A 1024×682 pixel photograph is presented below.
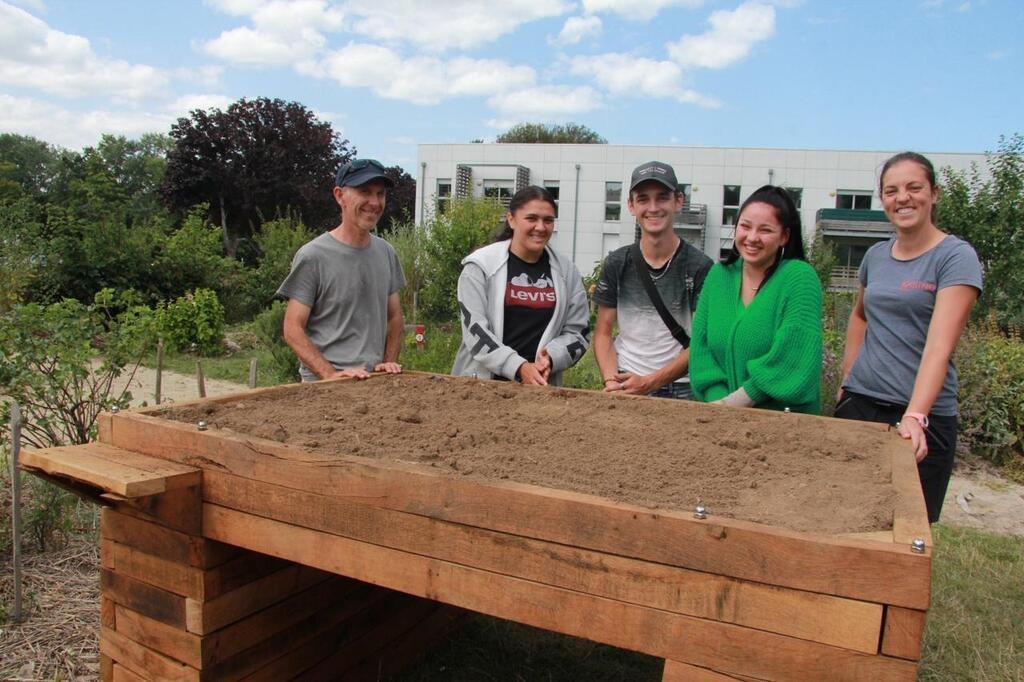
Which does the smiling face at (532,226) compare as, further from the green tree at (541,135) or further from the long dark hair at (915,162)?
the green tree at (541,135)

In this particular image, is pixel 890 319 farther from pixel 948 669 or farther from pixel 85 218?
pixel 85 218

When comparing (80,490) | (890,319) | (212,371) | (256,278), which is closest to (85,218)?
(256,278)

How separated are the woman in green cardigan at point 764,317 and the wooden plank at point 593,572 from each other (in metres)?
1.35

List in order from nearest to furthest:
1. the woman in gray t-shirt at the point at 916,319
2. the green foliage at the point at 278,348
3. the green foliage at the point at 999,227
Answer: the woman in gray t-shirt at the point at 916,319
the green foliage at the point at 278,348
the green foliage at the point at 999,227

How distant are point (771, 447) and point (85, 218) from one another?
14.4 metres

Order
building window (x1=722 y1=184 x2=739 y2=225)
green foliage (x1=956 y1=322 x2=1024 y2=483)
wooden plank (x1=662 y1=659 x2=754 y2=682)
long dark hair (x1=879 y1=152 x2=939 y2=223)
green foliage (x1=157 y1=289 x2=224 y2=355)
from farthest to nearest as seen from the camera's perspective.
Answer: building window (x1=722 y1=184 x2=739 y2=225) → green foliage (x1=157 y1=289 x2=224 y2=355) → green foliage (x1=956 y1=322 x2=1024 y2=483) → long dark hair (x1=879 y1=152 x2=939 y2=223) → wooden plank (x1=662 y1=659 x2=754 y2=682)

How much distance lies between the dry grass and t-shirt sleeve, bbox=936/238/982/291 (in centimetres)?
323

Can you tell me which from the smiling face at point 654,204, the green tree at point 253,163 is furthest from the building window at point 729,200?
the smiling face at point 654,204

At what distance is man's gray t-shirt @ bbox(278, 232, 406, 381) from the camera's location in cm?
334

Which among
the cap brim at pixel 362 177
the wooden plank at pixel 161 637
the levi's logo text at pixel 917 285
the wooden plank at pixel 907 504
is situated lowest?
the wooden plank at pixel 161 637

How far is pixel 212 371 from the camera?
Answer: 35.0 ft

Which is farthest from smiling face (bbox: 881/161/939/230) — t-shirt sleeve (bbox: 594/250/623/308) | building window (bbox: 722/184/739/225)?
building window (bbox: 722/184/739/225)

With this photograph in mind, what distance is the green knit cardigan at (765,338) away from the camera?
105 inches

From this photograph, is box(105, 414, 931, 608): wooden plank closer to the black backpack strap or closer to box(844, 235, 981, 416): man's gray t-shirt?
box(844, 235, 981, 416): man's gray t-shirt
